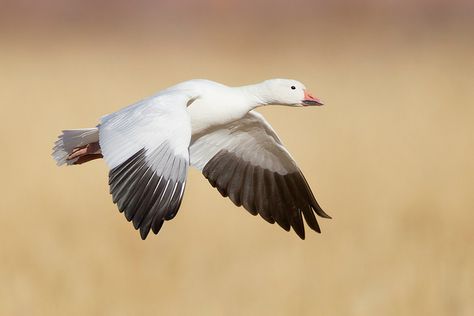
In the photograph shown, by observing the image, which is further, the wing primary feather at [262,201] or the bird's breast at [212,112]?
the wing primary feather at [262,201]

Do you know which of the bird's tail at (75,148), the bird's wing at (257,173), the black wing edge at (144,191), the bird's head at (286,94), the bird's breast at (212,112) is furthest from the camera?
the bird's wing at (257,173)

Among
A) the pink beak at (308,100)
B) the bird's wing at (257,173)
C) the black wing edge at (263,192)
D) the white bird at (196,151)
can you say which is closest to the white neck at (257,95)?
the white bird at (196,151)

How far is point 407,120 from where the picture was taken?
9.54m

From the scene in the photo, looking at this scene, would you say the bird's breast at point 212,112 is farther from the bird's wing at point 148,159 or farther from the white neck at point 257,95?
the bird's wing at point 148,159

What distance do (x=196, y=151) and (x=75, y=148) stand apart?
2.12 feet

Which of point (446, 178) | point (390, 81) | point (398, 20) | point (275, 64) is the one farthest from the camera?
point (398, 20)

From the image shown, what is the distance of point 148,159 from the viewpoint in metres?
5.13

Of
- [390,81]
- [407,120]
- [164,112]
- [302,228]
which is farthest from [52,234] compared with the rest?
[390,81]

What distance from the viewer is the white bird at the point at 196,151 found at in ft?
16.6

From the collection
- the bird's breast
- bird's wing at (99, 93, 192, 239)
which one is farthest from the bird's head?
bird's wing at (99, 93, 192, 239)

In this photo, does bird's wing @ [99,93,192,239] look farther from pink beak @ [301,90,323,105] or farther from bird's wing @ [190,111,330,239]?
bird's wing @ [190,111,330,239]

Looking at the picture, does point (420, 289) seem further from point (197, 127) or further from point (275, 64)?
point (275, 64)

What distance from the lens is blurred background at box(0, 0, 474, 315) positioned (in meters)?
6.49

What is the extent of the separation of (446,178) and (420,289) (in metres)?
1.66
